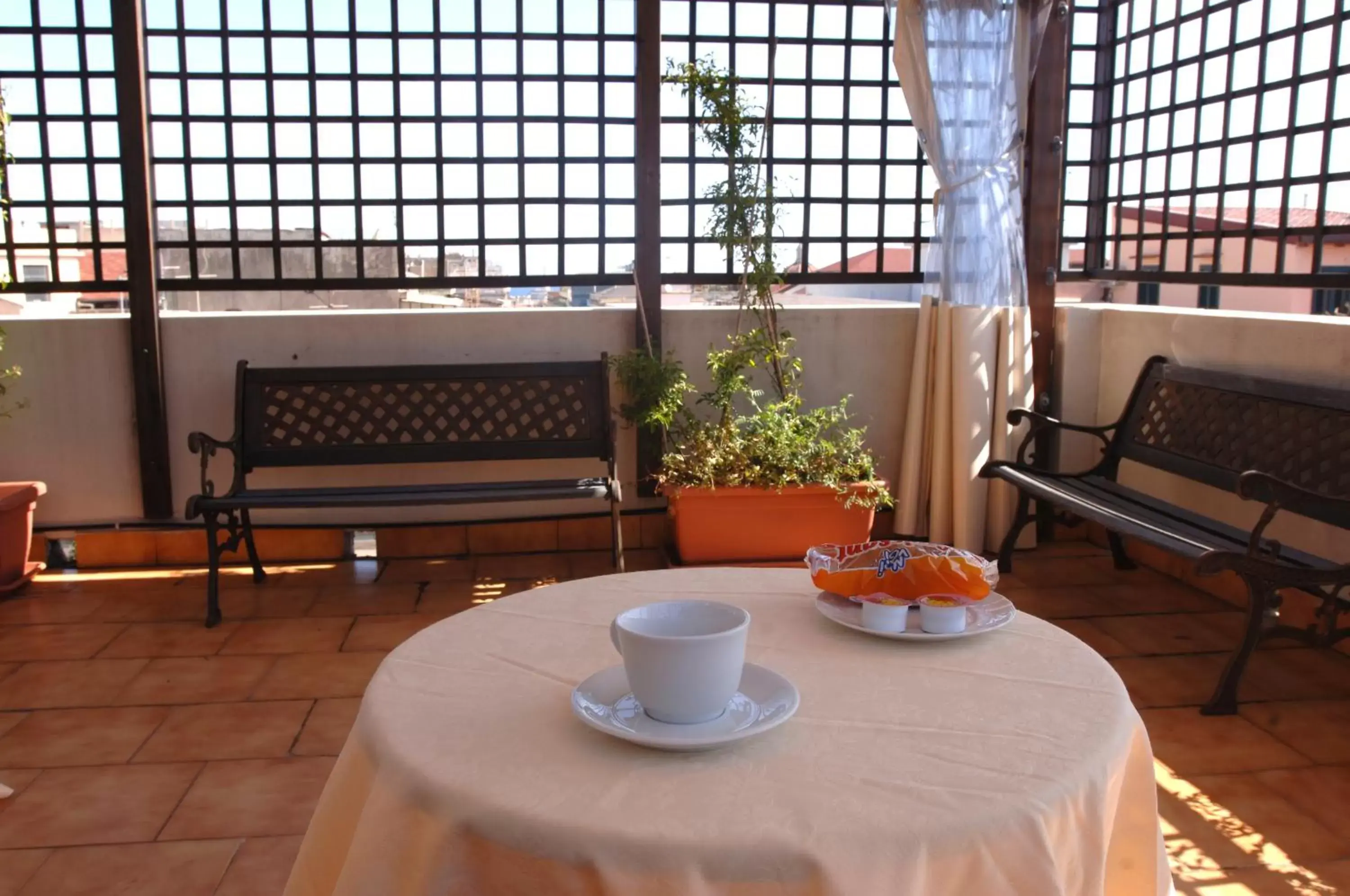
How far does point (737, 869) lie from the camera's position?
84 centimetres

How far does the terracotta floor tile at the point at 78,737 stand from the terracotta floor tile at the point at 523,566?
145 cm

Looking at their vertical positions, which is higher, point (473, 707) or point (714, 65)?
point (714, 65)

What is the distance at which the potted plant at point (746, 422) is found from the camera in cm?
390

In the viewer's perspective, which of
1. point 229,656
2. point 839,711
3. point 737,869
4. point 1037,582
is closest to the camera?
point 737,869

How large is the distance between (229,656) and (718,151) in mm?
2523

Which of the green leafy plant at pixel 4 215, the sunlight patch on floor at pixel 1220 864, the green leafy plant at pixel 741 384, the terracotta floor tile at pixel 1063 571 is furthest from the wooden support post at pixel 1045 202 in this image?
the green leafy plant at pixel 4 215

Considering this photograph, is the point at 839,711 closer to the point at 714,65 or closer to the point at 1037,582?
the point at 1037,582

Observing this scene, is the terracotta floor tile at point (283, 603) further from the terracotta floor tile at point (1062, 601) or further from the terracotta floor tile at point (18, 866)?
the terracotta floor tile at point (1062, 601)

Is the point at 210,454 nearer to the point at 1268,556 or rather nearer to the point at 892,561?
the point at 892,561

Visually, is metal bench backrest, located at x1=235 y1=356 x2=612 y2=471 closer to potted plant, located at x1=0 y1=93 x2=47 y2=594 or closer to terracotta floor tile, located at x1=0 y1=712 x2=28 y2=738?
potted plant, located at x1=0 y1=93 x2=47 y2=594

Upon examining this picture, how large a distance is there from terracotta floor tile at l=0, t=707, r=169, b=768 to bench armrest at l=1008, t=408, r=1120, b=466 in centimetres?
302

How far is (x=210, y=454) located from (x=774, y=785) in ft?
10.8

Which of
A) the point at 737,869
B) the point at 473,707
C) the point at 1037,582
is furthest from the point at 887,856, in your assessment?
the point at 1037,582

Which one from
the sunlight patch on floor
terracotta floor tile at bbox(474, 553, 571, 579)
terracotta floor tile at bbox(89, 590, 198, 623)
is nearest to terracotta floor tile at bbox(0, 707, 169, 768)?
terracotta floor tile at bbox(89, 590, 198, 623)
